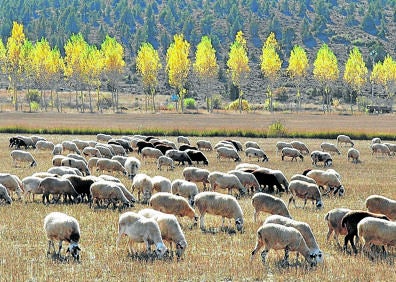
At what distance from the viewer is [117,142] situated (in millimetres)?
35812

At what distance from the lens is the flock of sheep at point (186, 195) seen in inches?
509

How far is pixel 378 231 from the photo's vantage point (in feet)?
43.5

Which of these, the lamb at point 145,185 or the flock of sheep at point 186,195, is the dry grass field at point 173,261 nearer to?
the flock of sheep at point 186,195

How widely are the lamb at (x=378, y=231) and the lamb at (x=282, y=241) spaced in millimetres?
1322

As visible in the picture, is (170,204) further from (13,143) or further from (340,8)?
(340,8)

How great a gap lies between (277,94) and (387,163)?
243 feet

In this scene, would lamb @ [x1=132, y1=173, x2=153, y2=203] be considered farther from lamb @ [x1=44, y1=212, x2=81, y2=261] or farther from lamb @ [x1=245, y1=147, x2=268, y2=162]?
lamb @ [x1=245, y1=147, x2=268, y2=162]

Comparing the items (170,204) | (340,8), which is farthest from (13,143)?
(340,8)

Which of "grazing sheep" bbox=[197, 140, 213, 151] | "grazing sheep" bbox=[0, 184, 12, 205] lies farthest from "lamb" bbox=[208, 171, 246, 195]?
"grazing sheep" bbox=[197, 140, 213, 151]

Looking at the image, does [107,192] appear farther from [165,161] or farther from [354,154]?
[354,154]

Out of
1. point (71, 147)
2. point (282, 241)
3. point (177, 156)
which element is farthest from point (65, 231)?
point (71, 147)

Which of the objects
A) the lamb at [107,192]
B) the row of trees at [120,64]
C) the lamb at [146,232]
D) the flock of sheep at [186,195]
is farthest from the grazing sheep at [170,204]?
the row of trees at [120,64]

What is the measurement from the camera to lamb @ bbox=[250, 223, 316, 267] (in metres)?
12.7

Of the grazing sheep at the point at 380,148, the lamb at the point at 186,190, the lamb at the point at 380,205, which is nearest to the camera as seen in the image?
the lamb at the point at 380,205
